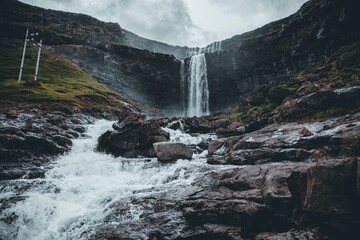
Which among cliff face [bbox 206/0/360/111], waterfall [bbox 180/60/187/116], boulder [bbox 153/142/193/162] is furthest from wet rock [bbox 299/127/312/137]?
waterfall [bbox 180/60/187/116]

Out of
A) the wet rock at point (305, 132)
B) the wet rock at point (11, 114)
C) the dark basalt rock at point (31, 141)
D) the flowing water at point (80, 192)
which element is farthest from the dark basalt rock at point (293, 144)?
the wet rock at point (11, 114)

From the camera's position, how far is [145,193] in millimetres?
16547

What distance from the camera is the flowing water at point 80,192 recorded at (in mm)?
14237

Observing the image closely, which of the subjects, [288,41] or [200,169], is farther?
[288,41]

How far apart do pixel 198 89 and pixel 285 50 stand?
22786 millimetres

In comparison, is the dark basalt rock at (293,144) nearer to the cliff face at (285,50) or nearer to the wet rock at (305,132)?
the wet rock at (305,132)

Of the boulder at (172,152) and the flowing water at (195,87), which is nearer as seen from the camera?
the boulder at (172,152)

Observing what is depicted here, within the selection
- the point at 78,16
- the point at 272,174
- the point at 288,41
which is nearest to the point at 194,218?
the point at 272,174

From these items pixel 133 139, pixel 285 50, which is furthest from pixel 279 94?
pixel 285 50

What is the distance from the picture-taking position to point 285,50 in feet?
195

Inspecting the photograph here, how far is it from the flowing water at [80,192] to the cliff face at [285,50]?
3602cm

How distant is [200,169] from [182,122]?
2117cm

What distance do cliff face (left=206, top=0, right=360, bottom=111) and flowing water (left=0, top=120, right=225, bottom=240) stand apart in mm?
36016

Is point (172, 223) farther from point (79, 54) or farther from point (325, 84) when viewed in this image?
point (79, 54)
